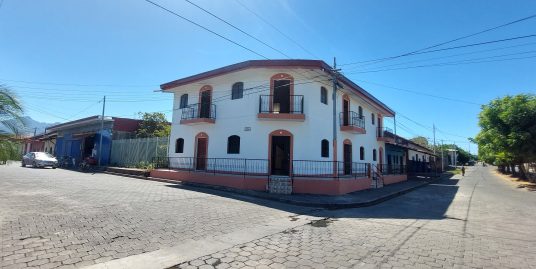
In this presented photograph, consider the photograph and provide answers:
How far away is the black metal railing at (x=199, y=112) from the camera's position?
17.0 meters

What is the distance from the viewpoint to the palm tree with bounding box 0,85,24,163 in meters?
5.18

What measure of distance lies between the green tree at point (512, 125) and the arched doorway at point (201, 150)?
18.7 meters

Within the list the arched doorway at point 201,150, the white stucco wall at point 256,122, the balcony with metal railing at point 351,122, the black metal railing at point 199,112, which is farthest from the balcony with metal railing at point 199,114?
the balcony with metal railing at point 351,122

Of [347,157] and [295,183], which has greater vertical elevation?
[347,157]

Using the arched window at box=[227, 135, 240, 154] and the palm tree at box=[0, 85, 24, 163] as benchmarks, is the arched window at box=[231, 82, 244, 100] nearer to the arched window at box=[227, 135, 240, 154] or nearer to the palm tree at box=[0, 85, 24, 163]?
the arched window at box=[227, 135, 240, 154]

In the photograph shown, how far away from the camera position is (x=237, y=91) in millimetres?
16297

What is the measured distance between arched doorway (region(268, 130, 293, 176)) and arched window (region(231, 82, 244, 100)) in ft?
9.52

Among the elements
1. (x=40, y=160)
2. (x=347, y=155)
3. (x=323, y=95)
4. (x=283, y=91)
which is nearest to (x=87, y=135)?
(x=40, y=160)

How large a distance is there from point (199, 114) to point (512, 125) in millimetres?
19730

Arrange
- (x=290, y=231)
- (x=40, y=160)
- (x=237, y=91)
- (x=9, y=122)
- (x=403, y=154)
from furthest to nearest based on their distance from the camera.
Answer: (x=403, y=154), (x=40, y=160), (x=237, y=91), (x=290, y=231), (x=9, y=122)

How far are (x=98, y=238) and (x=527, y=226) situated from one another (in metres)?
10.7

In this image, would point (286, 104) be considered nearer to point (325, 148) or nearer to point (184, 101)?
point (325, 148)

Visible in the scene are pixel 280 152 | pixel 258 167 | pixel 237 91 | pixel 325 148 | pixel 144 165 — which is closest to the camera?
pixel 258 167

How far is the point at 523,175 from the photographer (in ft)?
97.6
